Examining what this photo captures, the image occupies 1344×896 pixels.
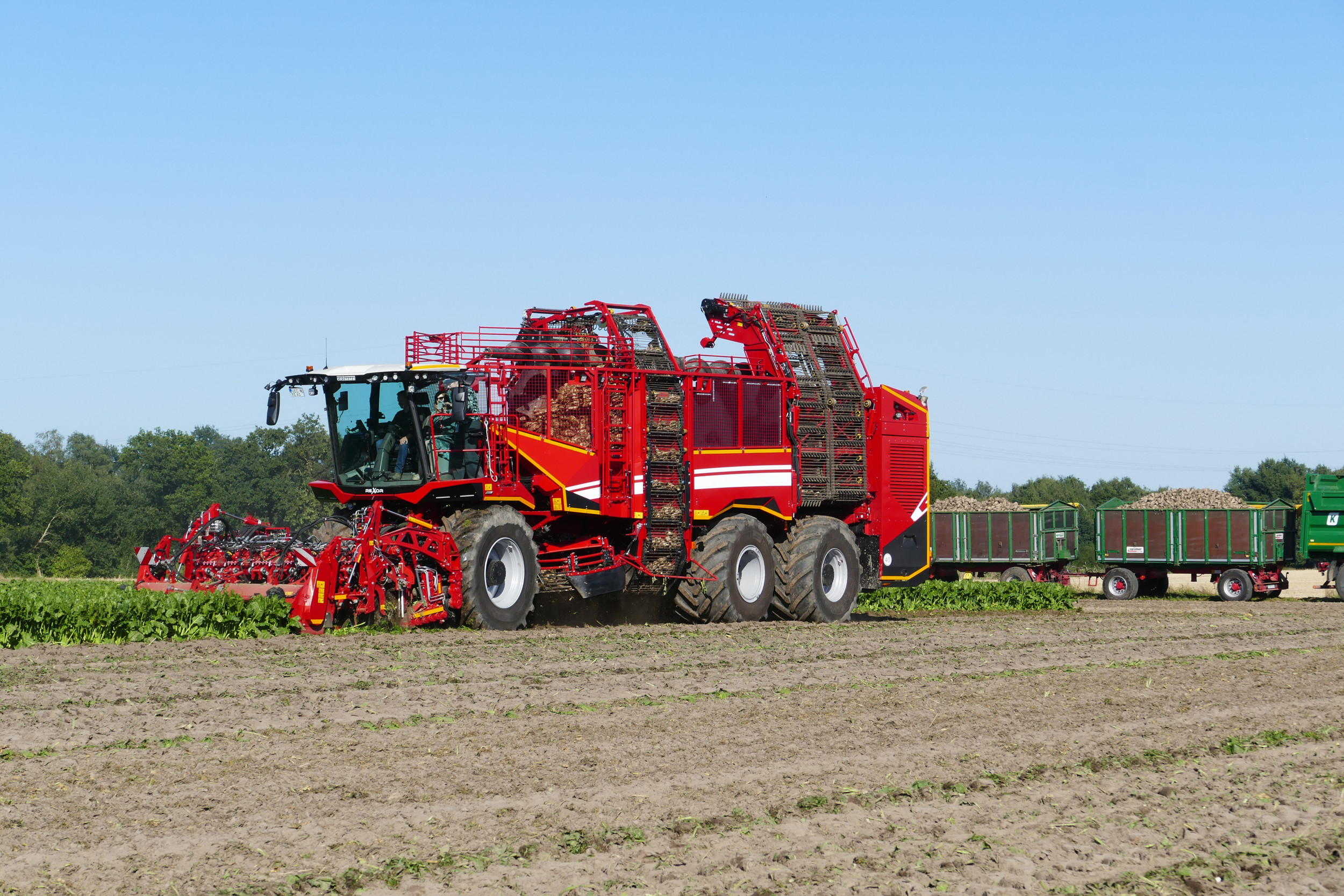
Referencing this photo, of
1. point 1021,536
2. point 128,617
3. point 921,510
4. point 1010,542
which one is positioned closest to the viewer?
point 128,617

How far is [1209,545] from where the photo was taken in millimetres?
32125

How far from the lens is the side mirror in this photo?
53.7 feet

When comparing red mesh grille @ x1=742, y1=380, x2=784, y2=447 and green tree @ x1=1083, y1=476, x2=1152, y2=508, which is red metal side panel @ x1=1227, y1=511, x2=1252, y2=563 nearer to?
red mesh grille @ x1=742, y1=380, x2=784, y2=447

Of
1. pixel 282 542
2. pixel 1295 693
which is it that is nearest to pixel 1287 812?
pixel 1295 693

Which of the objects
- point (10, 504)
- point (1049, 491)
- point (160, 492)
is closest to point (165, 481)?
point (160, 492)

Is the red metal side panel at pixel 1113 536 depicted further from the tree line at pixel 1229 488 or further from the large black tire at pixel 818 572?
the tree line at pixel 1229 488

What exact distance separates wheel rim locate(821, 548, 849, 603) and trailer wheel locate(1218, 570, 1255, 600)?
15624mm

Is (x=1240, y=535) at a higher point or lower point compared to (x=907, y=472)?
lower

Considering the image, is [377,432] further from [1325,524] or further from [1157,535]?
[1325,524]

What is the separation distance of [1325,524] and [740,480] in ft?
58.6

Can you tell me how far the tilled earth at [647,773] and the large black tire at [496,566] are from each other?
179 cm

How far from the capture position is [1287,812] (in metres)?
7.21

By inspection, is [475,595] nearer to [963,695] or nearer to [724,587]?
[724,587]

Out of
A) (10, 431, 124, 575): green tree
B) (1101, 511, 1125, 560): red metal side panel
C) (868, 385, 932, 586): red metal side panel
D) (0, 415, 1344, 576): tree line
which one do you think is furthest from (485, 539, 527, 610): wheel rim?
(10, 431, 124, 575): green tree
